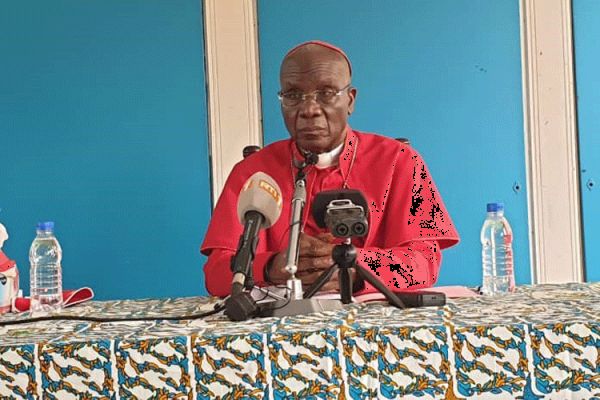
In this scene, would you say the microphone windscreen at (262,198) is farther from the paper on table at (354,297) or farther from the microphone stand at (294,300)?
the paper on table at (354,297)

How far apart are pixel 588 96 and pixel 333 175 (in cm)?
183

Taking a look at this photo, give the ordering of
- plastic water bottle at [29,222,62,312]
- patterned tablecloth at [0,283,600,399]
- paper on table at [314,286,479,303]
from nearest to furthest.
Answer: patterned tablecloth at [0,283,600,399] < paper on table at [314,286,479,303] < plastic water bottle at [29,222,62,312]

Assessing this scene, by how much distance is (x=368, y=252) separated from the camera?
2.14m

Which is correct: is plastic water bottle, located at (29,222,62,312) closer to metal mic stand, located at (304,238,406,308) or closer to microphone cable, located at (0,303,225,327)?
microphone cable, located at (0,303,225,327)

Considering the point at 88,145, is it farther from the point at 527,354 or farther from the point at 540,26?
the point at 527,354

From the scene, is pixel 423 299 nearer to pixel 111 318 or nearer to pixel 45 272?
pixel 111 318

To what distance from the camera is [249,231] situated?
5.49 feet

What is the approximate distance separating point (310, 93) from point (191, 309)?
822 mm

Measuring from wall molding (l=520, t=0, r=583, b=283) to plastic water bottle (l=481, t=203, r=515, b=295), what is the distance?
39.3 inches

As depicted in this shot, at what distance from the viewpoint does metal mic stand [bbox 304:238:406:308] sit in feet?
5.82

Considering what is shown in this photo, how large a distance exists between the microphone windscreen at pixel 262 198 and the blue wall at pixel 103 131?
199 centimetres

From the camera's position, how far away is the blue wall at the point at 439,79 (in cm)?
370

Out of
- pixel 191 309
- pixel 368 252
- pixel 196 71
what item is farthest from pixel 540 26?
pixel 191 309

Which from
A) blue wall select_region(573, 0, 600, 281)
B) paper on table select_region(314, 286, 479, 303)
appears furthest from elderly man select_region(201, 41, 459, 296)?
blue wall select_region(573, 0, 600, 281)
